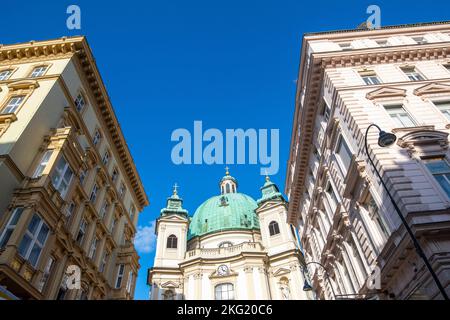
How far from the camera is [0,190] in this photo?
16422mm

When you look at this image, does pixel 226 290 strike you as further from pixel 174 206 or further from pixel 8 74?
pixel 8 74

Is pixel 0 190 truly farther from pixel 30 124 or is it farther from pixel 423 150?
pixel 423 150

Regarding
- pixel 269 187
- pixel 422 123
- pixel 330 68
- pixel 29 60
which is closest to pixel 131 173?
pixel 29 60

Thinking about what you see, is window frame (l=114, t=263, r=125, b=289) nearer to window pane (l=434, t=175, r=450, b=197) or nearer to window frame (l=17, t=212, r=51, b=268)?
window frame (l=17, t=212, r=51, b=268)

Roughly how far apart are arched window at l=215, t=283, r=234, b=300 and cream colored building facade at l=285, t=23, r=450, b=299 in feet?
71.2

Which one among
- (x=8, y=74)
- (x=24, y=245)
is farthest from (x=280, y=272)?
(x=8, y=74)

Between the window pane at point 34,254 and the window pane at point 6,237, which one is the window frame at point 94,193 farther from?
the window pane at point 6,237

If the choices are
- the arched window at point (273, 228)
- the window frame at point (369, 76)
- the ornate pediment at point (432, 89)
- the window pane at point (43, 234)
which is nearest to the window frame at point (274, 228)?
the arched window at point (273, 228)

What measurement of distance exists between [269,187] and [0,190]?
5524cm

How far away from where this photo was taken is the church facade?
49.7 metres

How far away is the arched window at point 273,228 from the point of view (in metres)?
57.8

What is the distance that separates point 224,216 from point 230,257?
1410cm

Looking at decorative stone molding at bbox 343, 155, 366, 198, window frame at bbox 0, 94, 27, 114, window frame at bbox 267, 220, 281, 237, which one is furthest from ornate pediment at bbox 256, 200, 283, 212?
window frame at bbox 0, 94, 27, 114
